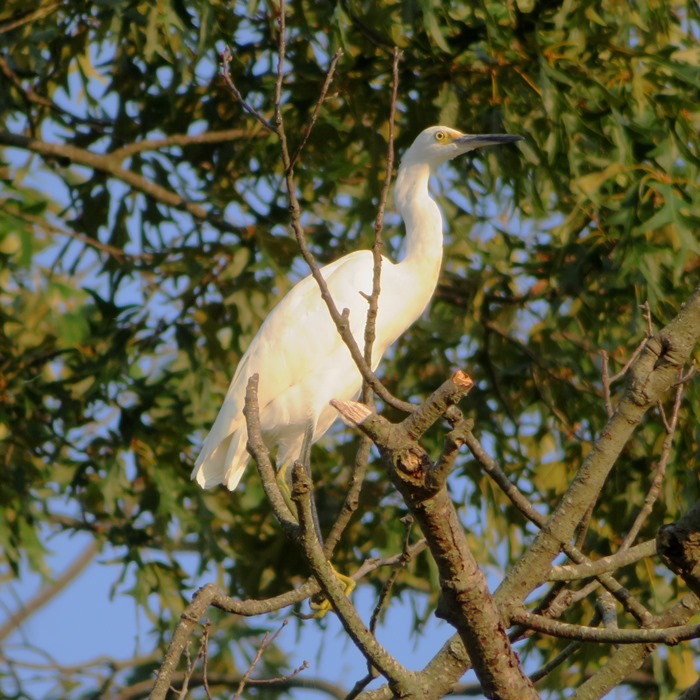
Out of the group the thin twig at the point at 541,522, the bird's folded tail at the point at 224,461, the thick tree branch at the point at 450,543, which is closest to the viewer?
the thick tree branch at the point at 450,543

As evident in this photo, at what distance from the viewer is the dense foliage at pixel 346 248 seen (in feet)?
11.7

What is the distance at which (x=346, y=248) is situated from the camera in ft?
13.8

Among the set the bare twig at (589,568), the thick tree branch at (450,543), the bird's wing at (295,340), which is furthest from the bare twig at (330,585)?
the bird's wing at (295,340)

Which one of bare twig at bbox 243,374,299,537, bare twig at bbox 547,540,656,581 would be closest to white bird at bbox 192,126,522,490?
bare twig at bbox 243,374,299,537

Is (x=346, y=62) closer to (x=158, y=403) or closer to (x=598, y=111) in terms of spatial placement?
(x=598, y=111)

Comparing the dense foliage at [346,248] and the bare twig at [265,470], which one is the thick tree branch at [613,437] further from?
the dense foliage at [346,248]

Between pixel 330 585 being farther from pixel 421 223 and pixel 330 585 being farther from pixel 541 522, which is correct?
pixel 421 223

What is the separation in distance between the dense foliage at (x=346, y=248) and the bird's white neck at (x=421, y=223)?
8.1 inches

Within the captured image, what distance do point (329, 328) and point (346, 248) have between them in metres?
0.57

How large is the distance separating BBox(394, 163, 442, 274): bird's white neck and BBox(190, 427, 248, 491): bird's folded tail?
2.34 feet

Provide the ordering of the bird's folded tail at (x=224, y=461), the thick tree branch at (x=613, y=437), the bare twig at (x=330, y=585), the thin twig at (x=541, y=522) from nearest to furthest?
the bare twig at (x=330, y=585) < the thick tree branch at (x=613, y=437) < the thin twig at (x=541, y=522) < the bird's folded tail at (x=224, y=461)

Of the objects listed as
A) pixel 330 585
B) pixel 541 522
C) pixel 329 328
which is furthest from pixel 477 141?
pixel 330 585

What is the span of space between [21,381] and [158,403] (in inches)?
18.2

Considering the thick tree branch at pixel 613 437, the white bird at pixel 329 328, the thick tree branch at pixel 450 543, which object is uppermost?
the white bird at pixel 329 328
